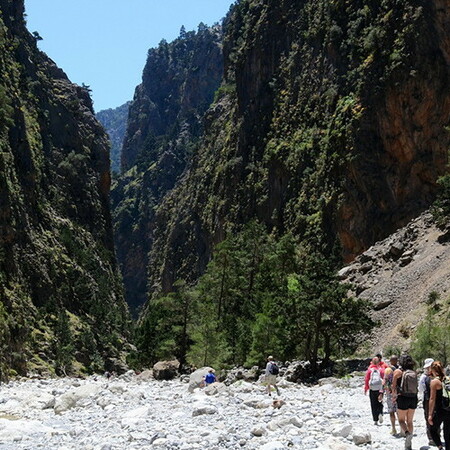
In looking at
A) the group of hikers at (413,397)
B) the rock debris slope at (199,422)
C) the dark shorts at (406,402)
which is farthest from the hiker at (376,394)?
the dark shorts at (406,402)

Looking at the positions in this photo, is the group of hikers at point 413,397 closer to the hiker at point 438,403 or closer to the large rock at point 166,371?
the hiker at point 438,403

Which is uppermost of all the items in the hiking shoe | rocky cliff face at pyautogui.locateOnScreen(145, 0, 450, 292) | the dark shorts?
rocky cliff face at pyautogui.locateOnScreen(145, 0, 450, 292)

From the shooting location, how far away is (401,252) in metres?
50.2

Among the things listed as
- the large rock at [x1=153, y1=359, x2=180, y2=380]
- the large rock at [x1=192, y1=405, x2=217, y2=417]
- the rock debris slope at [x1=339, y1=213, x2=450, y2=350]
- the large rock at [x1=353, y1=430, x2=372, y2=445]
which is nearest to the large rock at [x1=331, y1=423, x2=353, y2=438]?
the large rock at [x1=353, y1=430, x2=372, y2=445]

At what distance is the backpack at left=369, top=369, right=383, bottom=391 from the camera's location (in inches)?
669

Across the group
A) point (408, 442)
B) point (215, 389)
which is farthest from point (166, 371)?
point (408, 442)

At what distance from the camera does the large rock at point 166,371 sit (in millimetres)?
49281

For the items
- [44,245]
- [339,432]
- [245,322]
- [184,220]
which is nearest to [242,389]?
[339,432]

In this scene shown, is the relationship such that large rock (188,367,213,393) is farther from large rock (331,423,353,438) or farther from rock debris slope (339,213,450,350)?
large rock (331,423,353,438)

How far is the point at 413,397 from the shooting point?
13695 millimetres

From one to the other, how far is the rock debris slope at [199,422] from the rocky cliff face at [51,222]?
26.1 meters

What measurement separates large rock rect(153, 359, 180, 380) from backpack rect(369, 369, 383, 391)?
1331 inches

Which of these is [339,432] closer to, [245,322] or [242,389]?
[242,389]

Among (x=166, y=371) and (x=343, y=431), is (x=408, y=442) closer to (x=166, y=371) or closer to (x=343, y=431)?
(x=343, y=431)
